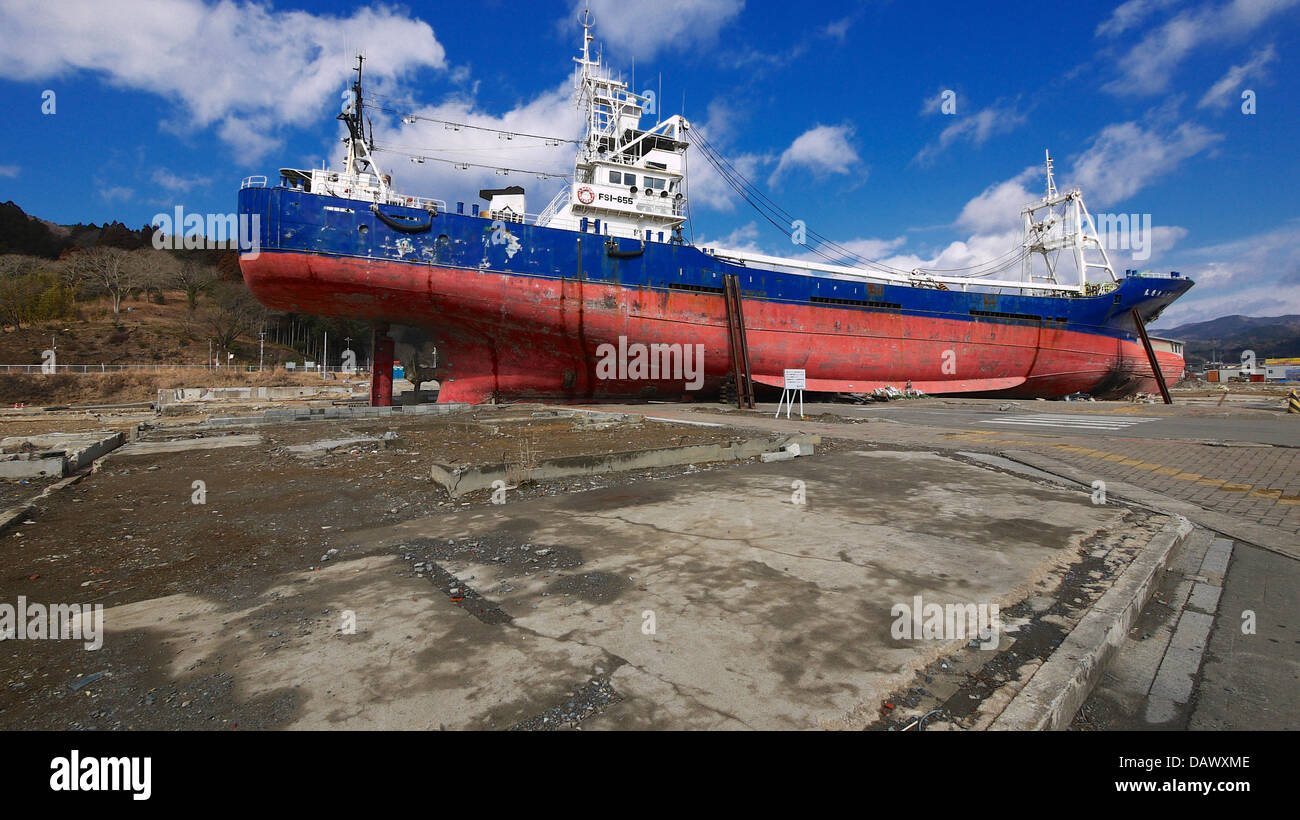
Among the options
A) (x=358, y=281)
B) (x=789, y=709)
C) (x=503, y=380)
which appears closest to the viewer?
(x=789, y=709)

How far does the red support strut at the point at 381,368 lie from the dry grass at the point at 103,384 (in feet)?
75.9

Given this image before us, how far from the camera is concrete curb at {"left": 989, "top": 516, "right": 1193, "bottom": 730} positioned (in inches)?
77.3

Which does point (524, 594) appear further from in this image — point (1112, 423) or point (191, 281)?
point (191, 281)

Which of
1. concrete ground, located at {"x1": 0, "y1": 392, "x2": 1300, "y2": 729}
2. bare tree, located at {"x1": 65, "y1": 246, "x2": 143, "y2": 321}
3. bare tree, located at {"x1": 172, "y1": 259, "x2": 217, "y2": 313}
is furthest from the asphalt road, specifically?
bare tree, located at {"x1": 172, "y1": 259, "x2": 217, "y2": 313}

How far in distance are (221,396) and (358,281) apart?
1962 centimetres

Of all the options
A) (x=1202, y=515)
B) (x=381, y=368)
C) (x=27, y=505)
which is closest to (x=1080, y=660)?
(x=1202, y=515)

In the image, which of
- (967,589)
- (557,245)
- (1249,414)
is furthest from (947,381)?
(967,589)

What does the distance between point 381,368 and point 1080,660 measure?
19532mm

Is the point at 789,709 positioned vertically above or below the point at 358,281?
below
